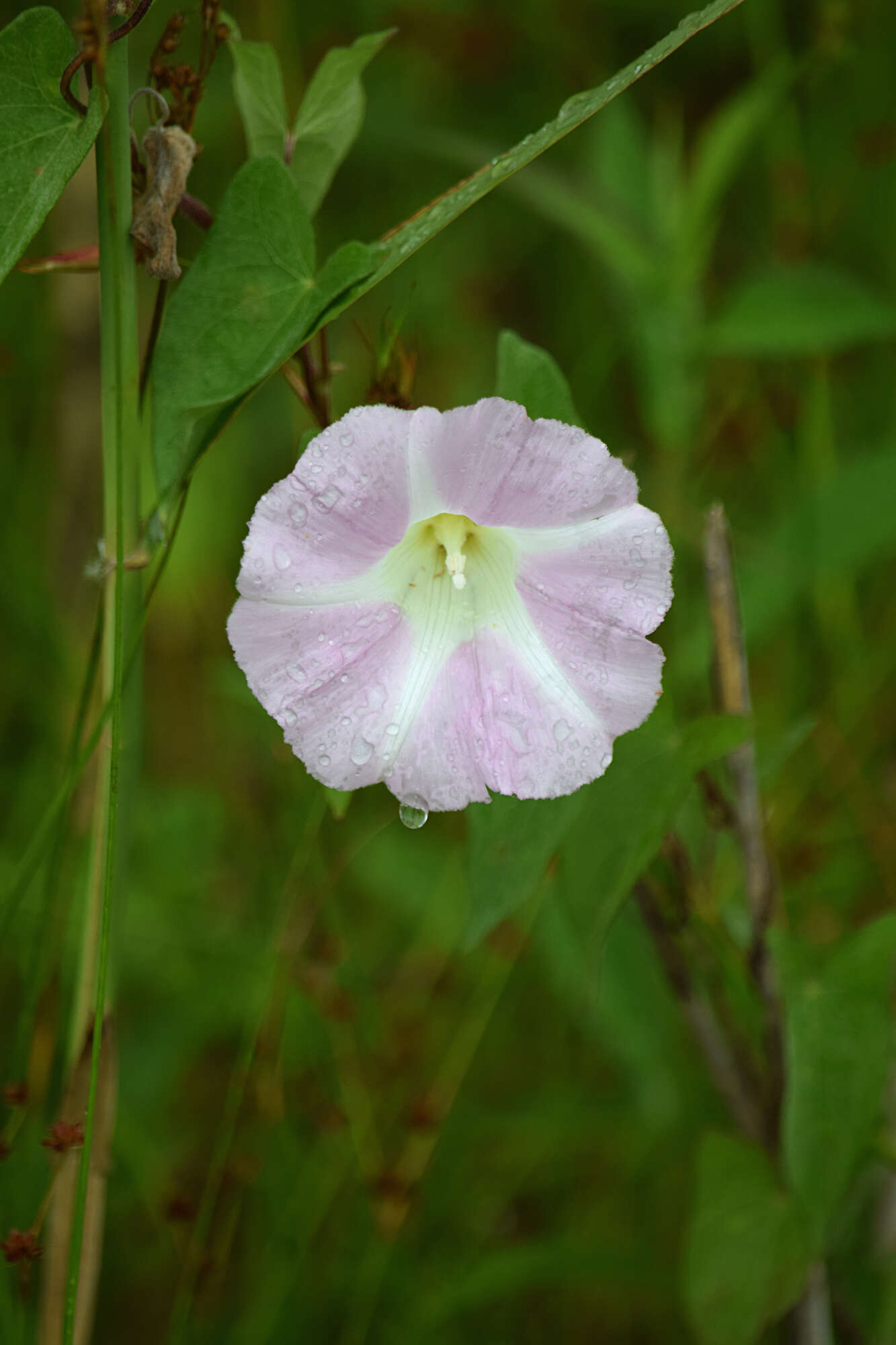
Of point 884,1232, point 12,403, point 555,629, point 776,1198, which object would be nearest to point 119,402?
point 555,629

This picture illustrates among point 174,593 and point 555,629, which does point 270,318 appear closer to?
point 555,629

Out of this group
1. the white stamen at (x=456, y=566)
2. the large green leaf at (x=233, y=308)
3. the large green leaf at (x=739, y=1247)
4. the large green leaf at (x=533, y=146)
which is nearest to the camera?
the large green leaf at (x=533, y=146)

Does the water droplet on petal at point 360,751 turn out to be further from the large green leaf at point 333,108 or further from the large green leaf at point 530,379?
the large green leaf at point 333,108

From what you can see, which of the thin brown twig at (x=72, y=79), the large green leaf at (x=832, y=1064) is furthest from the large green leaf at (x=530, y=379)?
the large green leaf at (x=832, y=1064)

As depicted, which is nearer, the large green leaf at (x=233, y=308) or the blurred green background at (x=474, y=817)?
the large green leaf at (x=233, y=308)

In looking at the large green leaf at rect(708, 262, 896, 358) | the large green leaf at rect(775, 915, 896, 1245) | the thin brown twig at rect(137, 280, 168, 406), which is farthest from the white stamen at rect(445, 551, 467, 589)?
the large green leaf at rect(708, 262, 896, 358)
